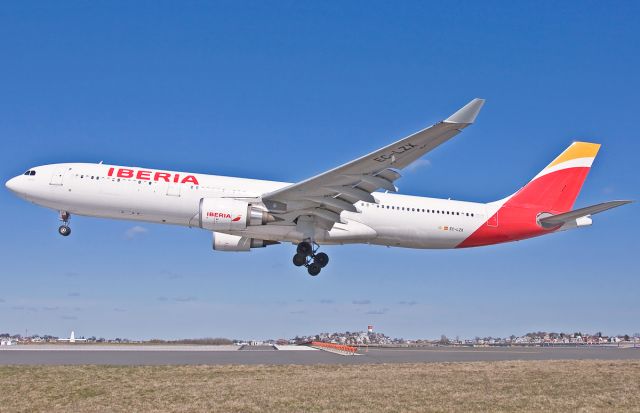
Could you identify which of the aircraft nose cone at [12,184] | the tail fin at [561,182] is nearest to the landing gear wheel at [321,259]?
the tail fin at [561,182]

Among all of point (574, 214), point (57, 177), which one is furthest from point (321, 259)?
point (57, 177)

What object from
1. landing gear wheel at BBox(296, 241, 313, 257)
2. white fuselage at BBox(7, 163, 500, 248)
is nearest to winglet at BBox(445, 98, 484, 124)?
white fuselage at BBox(7, 163, 500, 248)

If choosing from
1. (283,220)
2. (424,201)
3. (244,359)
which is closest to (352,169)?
(283,220)

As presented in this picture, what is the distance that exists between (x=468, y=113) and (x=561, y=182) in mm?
14642

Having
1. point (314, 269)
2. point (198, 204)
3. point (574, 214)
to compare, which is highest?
point (574, 214)

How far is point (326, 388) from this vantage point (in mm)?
20812

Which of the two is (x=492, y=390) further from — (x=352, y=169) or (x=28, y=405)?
(x=28, y=405)

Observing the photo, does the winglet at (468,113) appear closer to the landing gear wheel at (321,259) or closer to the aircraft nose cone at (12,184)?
the landing gear wheel at (321,259)

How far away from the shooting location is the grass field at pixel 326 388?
1859 cm

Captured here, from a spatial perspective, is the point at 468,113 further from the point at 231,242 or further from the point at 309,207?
the point at 231,242

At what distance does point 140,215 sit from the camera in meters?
28.3

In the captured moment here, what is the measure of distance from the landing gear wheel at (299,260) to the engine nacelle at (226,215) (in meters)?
3.27

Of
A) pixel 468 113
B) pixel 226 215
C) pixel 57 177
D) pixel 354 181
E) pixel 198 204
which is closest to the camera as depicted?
pixel 468 113

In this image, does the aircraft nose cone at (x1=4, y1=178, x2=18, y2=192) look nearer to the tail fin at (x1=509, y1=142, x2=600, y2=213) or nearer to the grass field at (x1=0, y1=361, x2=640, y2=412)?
the grass field at (x1=0, y1=361, x2=640, y2=412)
